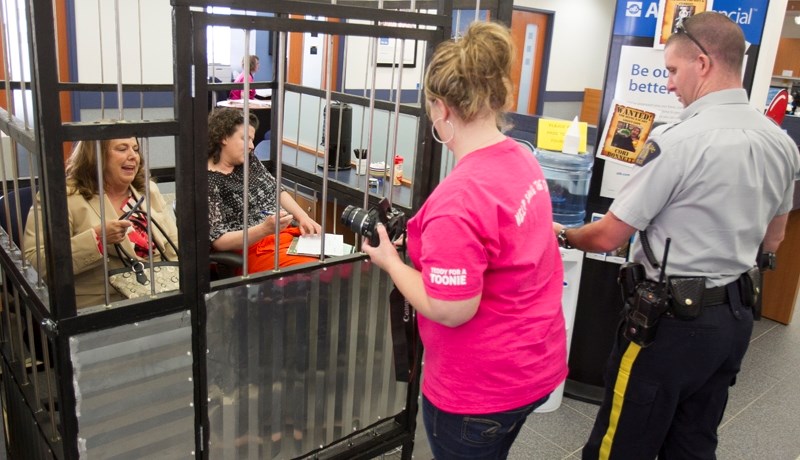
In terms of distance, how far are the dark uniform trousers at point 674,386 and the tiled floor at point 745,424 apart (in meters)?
0.66

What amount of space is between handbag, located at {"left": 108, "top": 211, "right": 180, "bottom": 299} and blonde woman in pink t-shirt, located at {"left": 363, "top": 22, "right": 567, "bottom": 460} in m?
0.78

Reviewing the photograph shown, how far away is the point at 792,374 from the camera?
11.0 feet

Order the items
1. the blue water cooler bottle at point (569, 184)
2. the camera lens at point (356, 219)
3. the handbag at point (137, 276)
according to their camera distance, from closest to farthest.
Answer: the camera lens at point (356, 219) → the handbag at point (137, 276) → the blue water cooler bottle at point (569, 184)

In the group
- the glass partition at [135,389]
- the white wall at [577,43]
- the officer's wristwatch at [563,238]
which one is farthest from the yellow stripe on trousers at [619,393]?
the white wall at [577,43]

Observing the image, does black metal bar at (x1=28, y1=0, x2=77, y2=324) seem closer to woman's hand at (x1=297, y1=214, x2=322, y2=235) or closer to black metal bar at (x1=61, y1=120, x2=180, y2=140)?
black metal bar at (x1=61, y1=120, x2=180, y2=140)

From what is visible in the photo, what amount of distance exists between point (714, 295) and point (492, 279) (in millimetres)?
763

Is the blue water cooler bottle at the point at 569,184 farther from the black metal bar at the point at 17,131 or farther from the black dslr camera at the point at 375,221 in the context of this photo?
the black metal bar at the point at 17,131

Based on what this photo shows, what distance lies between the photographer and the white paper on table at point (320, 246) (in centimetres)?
193

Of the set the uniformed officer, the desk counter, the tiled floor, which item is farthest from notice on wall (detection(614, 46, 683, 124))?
the tiled floor

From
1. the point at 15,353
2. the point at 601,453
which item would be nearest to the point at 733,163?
the point at 601,453

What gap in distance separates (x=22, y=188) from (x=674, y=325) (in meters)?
2.18

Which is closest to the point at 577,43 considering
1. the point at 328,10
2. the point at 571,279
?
the point at 571,279

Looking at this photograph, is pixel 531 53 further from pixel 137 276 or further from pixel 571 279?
pixel 137 276

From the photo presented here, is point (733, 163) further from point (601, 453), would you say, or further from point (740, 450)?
point (740, 450)
